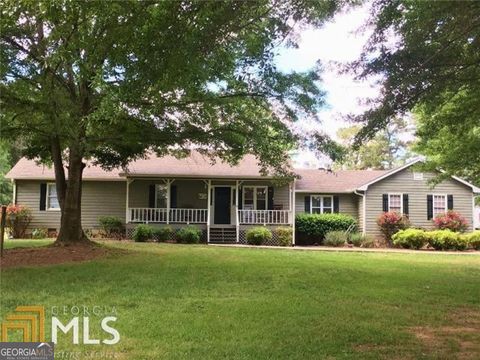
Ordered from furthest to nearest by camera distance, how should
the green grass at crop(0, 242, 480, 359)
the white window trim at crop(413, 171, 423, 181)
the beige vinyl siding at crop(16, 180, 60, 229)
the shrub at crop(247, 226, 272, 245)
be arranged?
1. the white window trim at crop(413, 171, 423, 181)
2. the beige vinyl siding at crop(16, 180, 60, 229)
3. the shrub at crop(247, 226, 272, 245)
4. the green grass at crop(0, 242, 480, 359)

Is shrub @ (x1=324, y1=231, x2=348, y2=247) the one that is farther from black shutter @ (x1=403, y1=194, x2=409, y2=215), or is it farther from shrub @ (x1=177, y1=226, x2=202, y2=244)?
shrub @ (x1=177, y1=226, x2=202, y2=244)

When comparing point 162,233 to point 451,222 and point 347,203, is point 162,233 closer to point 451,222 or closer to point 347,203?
point 347,203

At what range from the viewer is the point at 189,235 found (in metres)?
21.0

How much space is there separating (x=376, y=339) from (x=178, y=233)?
1565 centimetres

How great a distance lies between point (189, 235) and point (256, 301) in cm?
1303

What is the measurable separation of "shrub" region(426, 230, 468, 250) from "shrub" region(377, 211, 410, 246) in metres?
2.41

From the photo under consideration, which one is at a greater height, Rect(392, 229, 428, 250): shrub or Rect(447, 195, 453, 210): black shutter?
Rect(447, 195, 453, 210): black shutter

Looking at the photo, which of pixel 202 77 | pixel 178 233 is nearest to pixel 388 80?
pixel 202 77

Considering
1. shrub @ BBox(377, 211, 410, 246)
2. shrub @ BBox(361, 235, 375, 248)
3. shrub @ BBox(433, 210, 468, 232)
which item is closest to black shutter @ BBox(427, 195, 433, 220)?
shrub @ BBox(433, 210, 468, 232)

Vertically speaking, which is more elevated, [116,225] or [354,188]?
[354,188]

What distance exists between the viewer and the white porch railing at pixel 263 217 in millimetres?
22594

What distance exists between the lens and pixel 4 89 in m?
11.6

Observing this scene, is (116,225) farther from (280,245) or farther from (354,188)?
(354,188)

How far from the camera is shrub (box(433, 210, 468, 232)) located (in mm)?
23047
